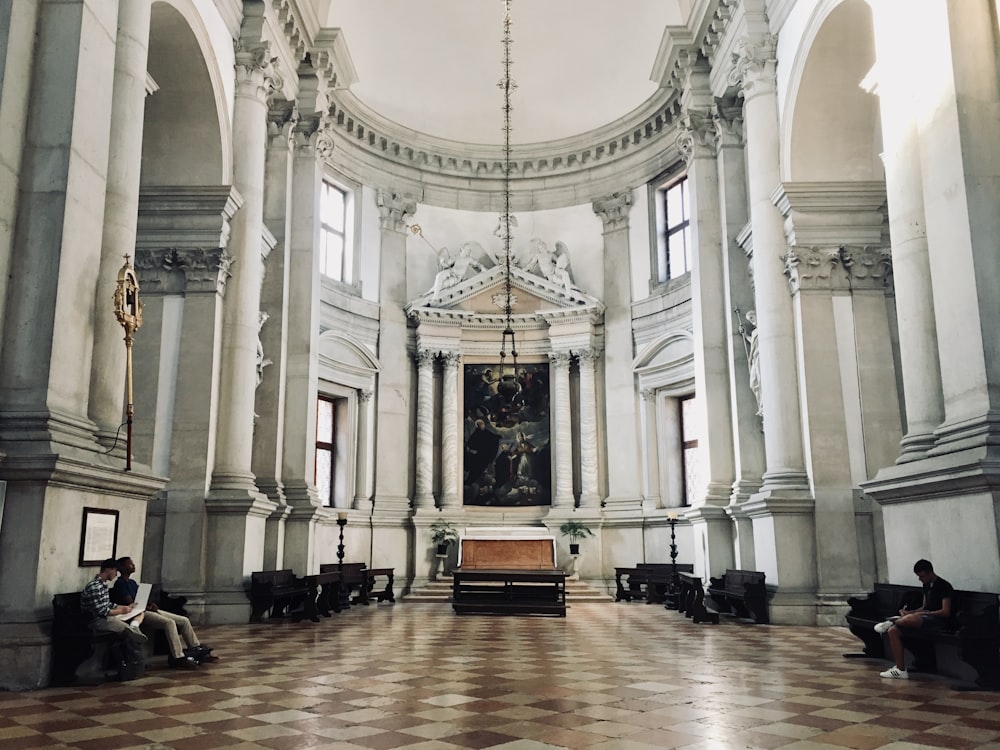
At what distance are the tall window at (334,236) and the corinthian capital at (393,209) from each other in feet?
3.37

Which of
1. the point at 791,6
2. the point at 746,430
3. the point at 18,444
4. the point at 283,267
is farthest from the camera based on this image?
the point at 283,267

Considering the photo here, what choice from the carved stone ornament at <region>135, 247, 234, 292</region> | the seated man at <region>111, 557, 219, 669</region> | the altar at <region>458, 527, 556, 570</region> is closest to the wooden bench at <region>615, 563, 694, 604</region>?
the altar at <region>458, 527, 556, 570</region>

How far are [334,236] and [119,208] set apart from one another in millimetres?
13180

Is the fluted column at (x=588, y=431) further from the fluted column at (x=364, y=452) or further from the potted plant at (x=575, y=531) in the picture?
the fluted column at (x=364, y=452)

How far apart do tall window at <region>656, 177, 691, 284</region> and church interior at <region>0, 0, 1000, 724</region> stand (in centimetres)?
11

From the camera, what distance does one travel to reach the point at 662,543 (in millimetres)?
21406

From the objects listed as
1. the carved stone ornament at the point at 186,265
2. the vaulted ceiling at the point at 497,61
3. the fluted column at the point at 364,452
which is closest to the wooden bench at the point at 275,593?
the carved stone ornament at the point at 186,265

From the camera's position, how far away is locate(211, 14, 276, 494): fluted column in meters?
14.2

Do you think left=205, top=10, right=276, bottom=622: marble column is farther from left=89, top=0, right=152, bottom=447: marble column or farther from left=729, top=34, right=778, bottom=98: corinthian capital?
left=729, top=34, right=778, bottom=98: corinthian capital

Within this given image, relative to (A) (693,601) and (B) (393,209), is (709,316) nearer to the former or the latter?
(A) (693,601)

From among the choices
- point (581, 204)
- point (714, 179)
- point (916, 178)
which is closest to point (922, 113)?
point (916, 178)

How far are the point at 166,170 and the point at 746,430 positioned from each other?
10.9m

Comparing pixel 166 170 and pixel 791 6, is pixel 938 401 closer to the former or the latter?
pixel 791 6

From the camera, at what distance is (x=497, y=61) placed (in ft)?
77.5
